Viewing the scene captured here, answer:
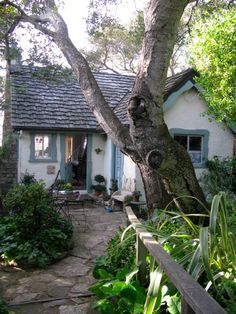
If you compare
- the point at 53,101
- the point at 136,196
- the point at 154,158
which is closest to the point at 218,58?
the point at 136,196

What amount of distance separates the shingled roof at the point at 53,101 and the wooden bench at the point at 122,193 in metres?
1.87

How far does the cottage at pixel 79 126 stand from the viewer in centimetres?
1012

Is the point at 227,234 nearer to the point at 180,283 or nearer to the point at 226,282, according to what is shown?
the point at 226,282

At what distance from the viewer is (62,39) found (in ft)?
18.7

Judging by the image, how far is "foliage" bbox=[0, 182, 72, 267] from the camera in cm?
559

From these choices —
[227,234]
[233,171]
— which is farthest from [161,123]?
[233,171]

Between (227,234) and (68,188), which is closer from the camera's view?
(227,234)

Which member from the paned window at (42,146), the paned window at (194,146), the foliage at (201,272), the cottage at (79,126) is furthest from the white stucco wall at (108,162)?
the foliage at (201,272)

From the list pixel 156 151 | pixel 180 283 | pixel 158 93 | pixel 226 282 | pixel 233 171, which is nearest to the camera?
pixel 180 283

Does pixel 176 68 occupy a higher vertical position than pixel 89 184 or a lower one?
higher

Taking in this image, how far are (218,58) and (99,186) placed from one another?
621 centimetres

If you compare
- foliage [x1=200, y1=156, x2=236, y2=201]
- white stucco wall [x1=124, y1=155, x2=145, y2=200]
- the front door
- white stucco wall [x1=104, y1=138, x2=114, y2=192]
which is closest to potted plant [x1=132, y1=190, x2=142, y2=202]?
white stucco wall [x1=124, y1=155, x2=145, y2=200]

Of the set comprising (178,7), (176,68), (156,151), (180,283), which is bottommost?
(180,283)

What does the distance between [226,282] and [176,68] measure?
2348cm
